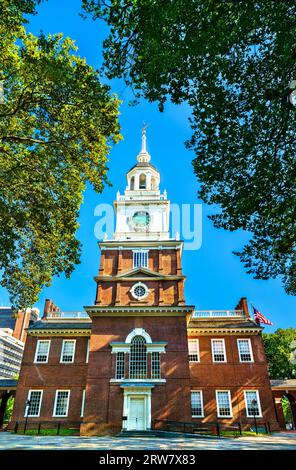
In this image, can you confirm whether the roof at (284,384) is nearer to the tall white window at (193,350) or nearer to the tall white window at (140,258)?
the tall white window at (193,350)

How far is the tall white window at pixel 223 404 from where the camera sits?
86.8 ft

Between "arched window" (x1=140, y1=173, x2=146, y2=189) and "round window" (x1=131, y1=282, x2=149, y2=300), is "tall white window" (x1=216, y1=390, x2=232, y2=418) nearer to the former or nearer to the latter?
"round window" (x1=131, y1=282, x2=149, y2=300)

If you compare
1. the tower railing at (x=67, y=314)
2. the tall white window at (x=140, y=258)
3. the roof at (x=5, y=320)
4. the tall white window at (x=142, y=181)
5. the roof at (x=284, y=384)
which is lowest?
the roof at (x=284, y=384)

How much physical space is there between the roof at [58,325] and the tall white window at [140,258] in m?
7.58

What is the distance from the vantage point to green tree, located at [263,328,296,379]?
41375 millimetres

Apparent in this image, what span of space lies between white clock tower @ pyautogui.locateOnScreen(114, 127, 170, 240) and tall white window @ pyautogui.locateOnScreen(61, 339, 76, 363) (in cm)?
1063

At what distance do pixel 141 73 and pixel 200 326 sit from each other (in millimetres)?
24055

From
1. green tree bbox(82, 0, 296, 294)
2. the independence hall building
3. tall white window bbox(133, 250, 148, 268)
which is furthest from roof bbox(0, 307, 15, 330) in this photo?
green tree bbox(82, 0, 296, 294)

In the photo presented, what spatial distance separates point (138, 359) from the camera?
2436cm

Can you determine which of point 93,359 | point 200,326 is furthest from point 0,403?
point 200,326

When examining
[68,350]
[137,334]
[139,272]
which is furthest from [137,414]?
[139,272]

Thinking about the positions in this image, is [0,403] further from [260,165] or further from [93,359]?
[260,165]

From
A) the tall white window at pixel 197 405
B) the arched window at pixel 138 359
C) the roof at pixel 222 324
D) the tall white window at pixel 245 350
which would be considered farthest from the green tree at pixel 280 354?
the arched window at pixel 138 359

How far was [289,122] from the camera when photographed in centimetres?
1073
